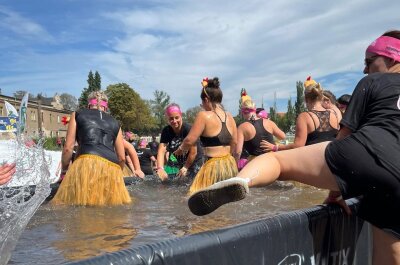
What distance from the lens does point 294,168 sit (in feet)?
8.07

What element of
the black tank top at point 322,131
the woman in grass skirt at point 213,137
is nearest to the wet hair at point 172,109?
the woman in grass skirt at point 213,137

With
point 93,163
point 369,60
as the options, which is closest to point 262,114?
point 93,163

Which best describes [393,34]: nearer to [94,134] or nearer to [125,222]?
[125,222]

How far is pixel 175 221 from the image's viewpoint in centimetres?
412

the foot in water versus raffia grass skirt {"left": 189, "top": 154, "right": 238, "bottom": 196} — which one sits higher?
the foot in water

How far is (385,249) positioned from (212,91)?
3.72m

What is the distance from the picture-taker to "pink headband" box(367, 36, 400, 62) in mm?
2473

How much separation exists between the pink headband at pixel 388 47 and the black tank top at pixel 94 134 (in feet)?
12.5

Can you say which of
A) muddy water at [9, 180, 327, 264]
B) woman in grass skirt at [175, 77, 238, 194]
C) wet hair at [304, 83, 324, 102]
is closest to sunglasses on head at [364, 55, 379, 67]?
muddy water at [9, 180, 327, 264]

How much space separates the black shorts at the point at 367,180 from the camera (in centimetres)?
213

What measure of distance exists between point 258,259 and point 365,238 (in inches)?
53.9

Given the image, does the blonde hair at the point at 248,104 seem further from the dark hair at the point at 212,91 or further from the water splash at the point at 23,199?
the water splash at the point at 23,199

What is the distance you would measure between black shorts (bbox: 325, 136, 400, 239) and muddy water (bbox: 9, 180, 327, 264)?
162 centimetres

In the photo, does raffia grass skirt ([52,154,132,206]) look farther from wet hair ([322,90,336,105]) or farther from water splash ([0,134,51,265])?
wet hair ([322,90,336,105])
